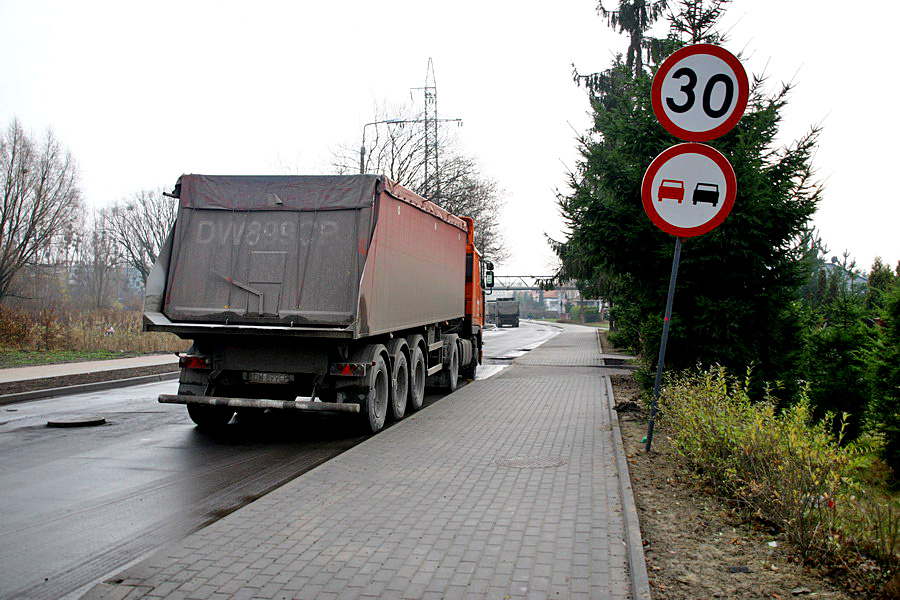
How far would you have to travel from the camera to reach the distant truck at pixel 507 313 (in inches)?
3000

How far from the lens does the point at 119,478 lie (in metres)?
7.28

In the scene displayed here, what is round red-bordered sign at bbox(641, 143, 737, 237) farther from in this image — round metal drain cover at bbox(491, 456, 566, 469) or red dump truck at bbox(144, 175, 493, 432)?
red dump truck at bbox(144, 175, 493, 432)

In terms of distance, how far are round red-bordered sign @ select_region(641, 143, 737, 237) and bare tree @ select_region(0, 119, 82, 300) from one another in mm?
32160

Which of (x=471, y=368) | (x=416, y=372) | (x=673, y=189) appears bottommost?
(x=471, y=368)

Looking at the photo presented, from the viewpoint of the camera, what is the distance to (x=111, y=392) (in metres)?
14.7

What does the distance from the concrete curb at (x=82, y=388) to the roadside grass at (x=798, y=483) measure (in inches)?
458

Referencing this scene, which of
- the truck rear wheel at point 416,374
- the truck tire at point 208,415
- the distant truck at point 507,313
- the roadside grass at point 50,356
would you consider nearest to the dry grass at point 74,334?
the roadside grass at point 50,356

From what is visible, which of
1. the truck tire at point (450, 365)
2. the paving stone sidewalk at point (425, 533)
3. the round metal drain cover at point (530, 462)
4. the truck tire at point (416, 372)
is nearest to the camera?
the paving stone sidewalk at point (425, 533)

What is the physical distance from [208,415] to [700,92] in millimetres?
7397

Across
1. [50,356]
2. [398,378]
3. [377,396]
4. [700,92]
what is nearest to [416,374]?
[398,378]

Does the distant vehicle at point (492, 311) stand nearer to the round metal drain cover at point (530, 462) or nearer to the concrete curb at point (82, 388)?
the concrete curb at point (82, 388)

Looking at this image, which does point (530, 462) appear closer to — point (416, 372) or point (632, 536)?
point (632, 536)

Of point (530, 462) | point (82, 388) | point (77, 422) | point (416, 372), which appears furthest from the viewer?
point (82, 388)

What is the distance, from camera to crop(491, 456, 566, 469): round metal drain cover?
24.3 feet
